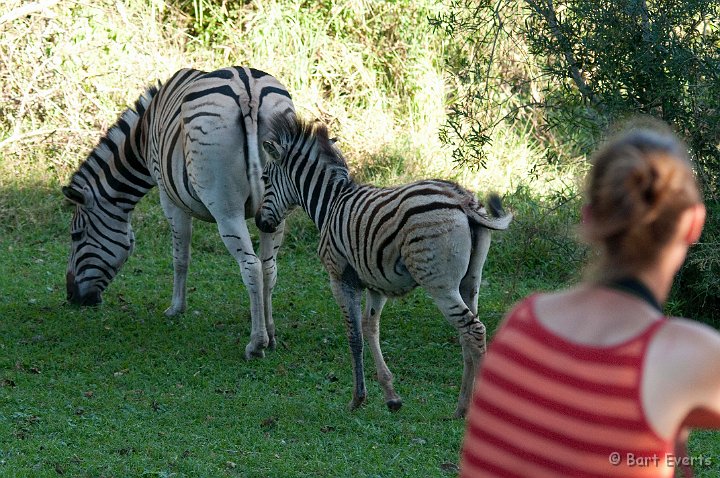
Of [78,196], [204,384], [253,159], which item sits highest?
[253,159]

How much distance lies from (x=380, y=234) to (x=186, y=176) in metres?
2.53

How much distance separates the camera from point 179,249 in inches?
346

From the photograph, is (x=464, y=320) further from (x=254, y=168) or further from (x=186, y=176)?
(x=186, y=176)

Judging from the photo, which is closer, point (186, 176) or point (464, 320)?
point (464, 320)

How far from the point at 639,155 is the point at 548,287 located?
819 centimetres

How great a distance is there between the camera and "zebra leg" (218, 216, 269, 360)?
758 cm

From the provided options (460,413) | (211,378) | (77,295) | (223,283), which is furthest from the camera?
(223,283)

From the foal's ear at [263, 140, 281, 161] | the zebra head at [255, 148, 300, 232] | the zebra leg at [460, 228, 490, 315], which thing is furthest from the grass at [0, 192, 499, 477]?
the foal's ear at [263, 140, 281, 161]

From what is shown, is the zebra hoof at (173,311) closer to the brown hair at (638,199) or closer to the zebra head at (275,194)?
the zebra head at (275,194)

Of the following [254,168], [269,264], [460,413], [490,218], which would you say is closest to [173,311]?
[269,264]

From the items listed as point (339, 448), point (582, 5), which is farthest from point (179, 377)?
Answer: point (582, 5)

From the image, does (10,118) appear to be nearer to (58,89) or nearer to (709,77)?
(58,89)

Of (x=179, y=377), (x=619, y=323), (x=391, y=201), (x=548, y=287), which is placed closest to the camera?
(x=619, y=323)

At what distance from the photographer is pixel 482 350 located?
5.86 metres
